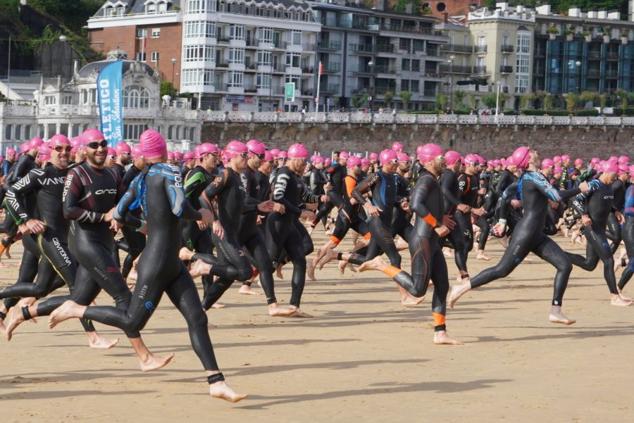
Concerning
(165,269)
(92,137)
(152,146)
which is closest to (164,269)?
(165,269)

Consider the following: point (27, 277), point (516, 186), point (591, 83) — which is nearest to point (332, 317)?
point (516, 186)

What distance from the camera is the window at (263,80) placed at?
3954 inches

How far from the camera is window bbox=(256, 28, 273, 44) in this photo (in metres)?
99.8

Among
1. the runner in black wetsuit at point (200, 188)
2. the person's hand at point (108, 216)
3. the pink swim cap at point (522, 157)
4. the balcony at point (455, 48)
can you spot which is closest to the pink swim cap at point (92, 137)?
the person's hand at point (108, 216)

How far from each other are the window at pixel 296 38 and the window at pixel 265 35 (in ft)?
9.19

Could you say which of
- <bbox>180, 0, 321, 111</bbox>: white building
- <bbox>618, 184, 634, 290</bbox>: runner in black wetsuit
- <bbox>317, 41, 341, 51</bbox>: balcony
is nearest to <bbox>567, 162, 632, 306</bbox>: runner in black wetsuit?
<bbox>618, 184, 634, 290</bbox>: runner in black wetsuit

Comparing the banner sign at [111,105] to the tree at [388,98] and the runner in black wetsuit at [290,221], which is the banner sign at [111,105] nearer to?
the runner in black wetsuit at [290,221]

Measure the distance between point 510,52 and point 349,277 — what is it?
110 metres

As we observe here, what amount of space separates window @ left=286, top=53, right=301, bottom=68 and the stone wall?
824cm

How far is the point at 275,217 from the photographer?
15141mm

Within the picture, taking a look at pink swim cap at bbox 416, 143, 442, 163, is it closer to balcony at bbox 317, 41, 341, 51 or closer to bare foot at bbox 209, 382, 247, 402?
bare foot at bbox 209, 382, 247, 402

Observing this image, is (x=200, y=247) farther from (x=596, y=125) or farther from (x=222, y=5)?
(x=596, y=125)

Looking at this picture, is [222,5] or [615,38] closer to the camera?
[222,5]

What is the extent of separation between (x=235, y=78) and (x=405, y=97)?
71.2 feet
